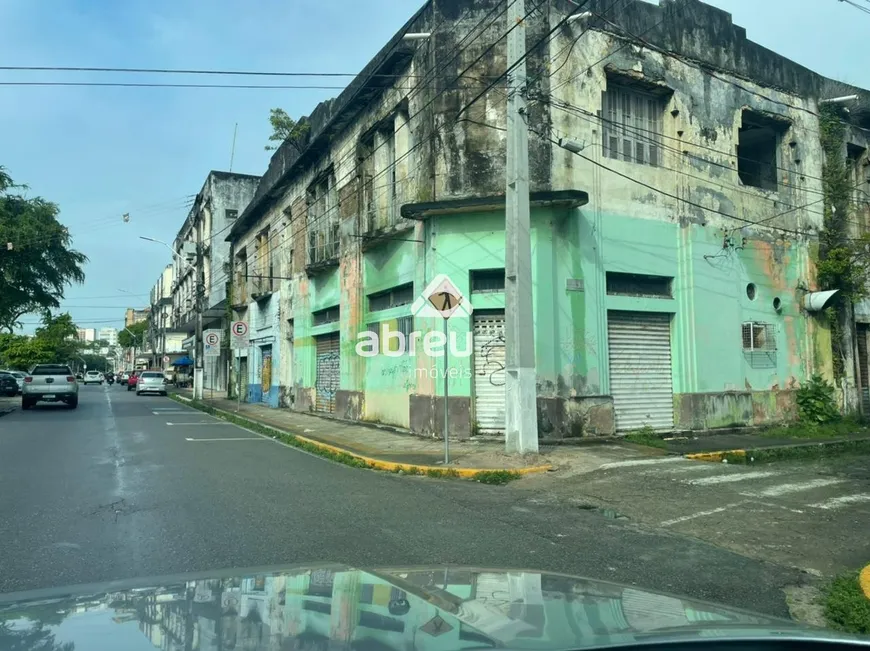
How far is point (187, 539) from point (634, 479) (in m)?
6.37

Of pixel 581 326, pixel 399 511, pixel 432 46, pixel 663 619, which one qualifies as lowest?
pixel 399 511

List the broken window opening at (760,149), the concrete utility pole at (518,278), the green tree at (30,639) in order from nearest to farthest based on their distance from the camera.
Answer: the green tree at (30,639) < the concrete utility pole at (518,278) < the broken window opening at (760,149)

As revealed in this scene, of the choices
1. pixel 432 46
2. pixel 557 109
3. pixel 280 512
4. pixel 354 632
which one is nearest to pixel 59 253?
pixel 432 46

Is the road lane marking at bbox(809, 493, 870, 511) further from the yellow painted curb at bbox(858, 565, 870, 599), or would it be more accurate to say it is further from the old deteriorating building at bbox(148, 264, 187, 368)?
the old deteriorating building at bbox(148, 264, 187, 368)

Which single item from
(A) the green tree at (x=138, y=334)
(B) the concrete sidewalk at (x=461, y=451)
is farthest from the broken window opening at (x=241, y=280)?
(A) the green tree at (x=138, y=334)

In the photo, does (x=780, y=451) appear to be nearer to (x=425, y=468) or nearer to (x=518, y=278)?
(x=518, y=278)

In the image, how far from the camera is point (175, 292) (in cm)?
6238

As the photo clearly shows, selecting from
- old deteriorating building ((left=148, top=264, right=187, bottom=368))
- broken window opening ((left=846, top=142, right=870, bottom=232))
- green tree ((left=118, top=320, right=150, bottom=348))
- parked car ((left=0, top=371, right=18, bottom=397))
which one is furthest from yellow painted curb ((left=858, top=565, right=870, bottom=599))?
green tree ((left=118, top=320, right=150, bottom=348))

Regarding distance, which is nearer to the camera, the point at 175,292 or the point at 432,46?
the point at 432,46

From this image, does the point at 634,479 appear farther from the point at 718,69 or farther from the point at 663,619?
the point at 718,69

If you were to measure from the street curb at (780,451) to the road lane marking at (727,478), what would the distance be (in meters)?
1.50

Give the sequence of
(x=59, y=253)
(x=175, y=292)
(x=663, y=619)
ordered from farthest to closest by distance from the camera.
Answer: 1. (x=175, y=292)
2. (x=59, y=253)
3. (x=663, y=619)

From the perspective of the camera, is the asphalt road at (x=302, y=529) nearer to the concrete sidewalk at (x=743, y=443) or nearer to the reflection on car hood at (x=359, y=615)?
the reflection on car hood at (x=359, y=615)

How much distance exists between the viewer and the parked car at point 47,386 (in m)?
26.4
